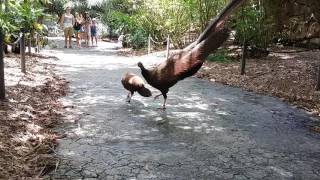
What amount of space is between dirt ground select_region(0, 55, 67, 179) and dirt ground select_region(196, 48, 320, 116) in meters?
4.14

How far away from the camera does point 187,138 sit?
232 inches

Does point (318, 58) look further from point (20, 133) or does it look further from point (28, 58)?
point (20, 133)

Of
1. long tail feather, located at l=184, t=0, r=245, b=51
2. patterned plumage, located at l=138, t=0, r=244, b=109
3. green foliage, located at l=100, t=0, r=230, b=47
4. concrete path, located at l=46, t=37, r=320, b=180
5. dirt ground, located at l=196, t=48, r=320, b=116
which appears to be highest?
green foliage, located at l=100, t=0, r=230, b=47

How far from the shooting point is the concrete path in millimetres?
Answer: 4738

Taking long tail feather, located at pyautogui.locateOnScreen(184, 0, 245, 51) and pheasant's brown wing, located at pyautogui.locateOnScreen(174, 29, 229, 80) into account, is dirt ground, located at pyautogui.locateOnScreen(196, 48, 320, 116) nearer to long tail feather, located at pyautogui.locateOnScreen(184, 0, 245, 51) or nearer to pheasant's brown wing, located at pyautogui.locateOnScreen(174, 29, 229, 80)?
pheasant's brown wing, located at pyautogui.locateOnScreen(174, 29, 229, 80)

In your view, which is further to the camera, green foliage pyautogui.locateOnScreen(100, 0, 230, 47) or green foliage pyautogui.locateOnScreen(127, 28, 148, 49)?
green foliage pyautogui.locateOnScreen(127, 28, 148, 49)

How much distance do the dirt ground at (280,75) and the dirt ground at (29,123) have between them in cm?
414

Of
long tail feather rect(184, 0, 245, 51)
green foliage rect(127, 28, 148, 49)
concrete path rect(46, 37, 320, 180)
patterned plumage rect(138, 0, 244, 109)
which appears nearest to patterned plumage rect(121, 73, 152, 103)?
concrete path rect(46, 37, 320, 180)

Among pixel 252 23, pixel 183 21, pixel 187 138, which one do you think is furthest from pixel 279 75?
pixel 187 138

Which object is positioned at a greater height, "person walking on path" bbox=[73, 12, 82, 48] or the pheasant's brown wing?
"person walking on path" bbox=[73, 12, 82, 48]

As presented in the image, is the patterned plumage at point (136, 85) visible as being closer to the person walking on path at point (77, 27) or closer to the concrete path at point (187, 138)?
the concrete path at point (187, 138)

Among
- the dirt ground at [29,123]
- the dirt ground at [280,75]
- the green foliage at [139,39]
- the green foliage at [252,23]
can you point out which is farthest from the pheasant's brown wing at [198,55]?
the green foliage at [139,39]

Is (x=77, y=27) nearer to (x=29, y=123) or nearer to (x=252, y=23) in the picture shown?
(x=252, y=23)

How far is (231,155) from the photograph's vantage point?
5281 mm
